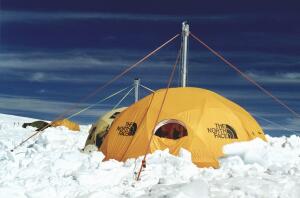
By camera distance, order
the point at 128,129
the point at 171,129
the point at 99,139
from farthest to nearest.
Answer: the point at 99,139, the point at 128,129, the point at 171,129

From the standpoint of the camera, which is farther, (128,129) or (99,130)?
(99,130)

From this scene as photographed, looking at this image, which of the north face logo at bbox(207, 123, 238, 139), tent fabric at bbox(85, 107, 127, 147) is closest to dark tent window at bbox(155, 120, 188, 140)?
the north face logo at bbox(207, 123, 238, 139)

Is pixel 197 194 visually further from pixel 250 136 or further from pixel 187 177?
pixel 250 136

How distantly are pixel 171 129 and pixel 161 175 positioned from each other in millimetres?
3696

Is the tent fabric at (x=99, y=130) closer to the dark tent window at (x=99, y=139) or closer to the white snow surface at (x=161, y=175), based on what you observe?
the dark tent window at (x=99, y=139)

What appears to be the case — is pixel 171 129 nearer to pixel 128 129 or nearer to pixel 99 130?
pixel 128 129

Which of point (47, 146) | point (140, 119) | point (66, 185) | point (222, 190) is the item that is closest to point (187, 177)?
point (222, 190)

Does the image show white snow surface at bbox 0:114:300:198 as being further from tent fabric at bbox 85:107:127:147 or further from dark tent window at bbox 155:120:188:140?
tent fabric at bbox 85:107:127:147

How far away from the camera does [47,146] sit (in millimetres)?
22031

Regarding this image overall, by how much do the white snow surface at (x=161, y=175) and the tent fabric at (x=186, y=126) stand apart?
0.69 meters

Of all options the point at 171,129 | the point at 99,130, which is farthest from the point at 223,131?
the point at 99,130

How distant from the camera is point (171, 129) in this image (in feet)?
58.7

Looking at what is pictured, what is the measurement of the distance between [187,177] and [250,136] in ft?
17.5

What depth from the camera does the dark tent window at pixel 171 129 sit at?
17.8 meters
